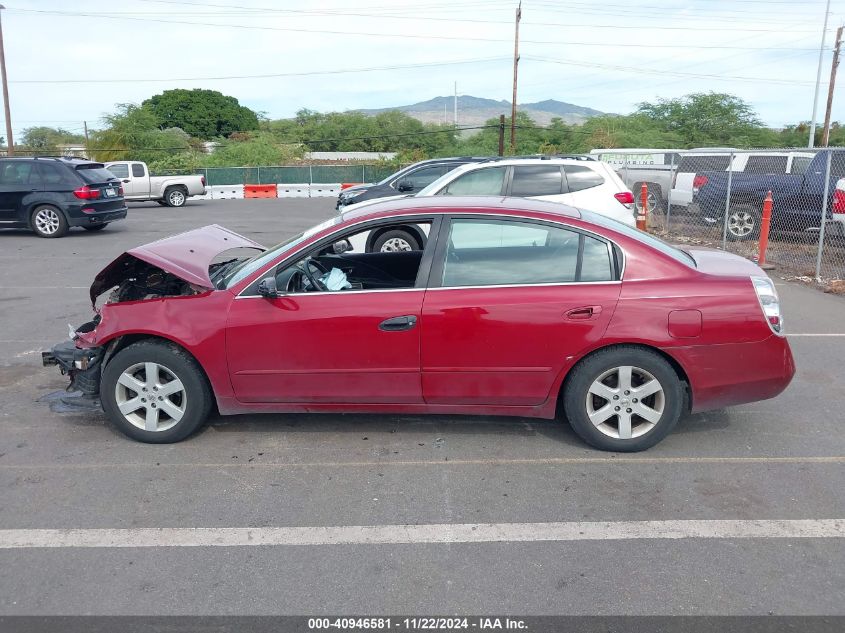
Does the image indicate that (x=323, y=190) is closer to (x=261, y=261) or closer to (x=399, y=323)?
(x=261, y=261)

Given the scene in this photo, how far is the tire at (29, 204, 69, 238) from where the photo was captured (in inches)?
619

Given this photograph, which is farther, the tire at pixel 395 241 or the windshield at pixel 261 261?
the tire at pixel 395 241

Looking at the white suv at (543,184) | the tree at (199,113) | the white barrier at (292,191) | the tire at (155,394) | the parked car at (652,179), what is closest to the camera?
the tire at (155,394)

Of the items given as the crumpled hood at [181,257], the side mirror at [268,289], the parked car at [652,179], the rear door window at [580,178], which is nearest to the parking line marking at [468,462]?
the side mirror at [268,289]

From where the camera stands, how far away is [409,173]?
47.9 feet

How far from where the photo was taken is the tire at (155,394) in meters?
4.73

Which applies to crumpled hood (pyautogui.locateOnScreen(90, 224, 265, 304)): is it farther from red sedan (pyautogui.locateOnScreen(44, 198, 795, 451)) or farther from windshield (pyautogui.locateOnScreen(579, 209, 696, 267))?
windshield (pyautogui.locateOnScreen(579, 209, 696, 267))

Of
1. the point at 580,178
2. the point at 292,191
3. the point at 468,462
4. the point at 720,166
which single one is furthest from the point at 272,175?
the point at 468,462

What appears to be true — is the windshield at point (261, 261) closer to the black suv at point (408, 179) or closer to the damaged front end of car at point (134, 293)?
the damaged front end of car at point (134, 293)

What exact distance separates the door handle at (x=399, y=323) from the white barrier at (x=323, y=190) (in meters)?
31.7

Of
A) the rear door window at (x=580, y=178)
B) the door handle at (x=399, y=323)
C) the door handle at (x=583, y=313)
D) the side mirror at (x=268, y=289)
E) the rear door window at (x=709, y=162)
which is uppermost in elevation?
the rear door window at (x=709, y=162)

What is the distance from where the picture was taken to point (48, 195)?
51.3 ft

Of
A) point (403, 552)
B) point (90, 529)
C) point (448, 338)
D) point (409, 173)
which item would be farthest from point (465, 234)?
point (409, 173)

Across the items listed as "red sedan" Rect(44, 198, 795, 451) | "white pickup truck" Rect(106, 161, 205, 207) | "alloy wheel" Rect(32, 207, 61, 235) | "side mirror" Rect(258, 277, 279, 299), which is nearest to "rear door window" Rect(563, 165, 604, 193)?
"red sedan" Rect(44, 198, 795, 451)
